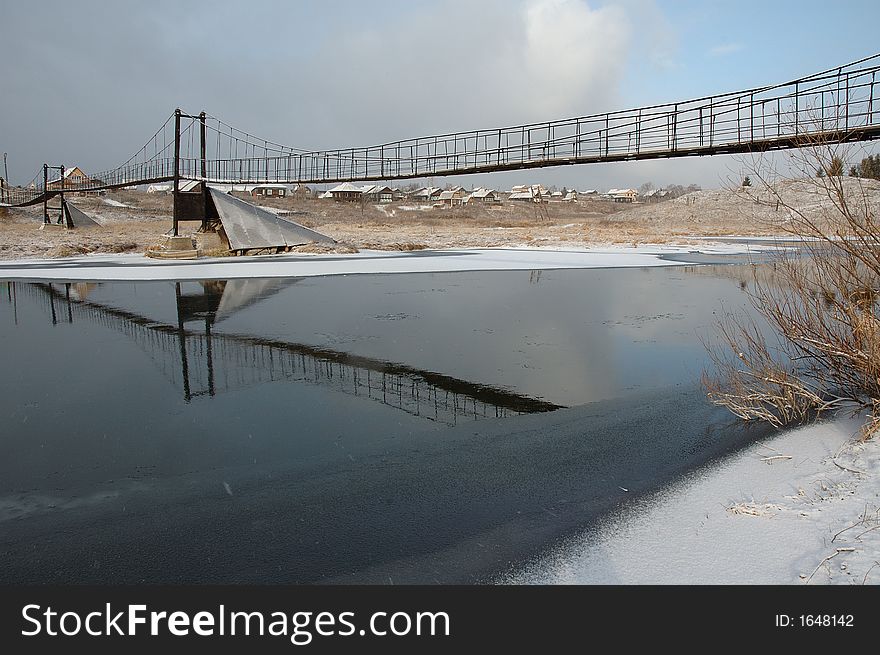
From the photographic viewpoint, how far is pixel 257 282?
1866cm

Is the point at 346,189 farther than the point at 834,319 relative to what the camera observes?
Yes

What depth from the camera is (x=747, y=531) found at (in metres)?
4.02

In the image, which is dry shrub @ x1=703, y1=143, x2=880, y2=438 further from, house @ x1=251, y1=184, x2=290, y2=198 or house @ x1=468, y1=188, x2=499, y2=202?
house @ x1=468, y1=188, x2=499, y2=202

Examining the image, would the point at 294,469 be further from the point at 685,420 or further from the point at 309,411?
the point at 685,420

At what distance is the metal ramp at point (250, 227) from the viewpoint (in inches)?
1073

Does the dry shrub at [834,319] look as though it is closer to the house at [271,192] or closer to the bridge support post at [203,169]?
the bridge support post at [203,169]

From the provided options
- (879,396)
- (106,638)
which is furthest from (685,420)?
(106,638)

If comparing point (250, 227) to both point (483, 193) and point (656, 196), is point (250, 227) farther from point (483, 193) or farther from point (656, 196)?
point (656, 196)

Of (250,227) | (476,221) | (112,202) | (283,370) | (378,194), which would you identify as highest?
(378,194)

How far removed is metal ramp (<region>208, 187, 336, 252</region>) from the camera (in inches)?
1073

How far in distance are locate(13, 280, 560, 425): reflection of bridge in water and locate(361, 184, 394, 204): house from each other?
277ft

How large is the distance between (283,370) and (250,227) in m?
20.9

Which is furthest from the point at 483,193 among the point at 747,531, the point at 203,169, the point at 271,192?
the point at 747,531

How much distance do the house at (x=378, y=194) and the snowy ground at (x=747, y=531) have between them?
91490 millimetres
